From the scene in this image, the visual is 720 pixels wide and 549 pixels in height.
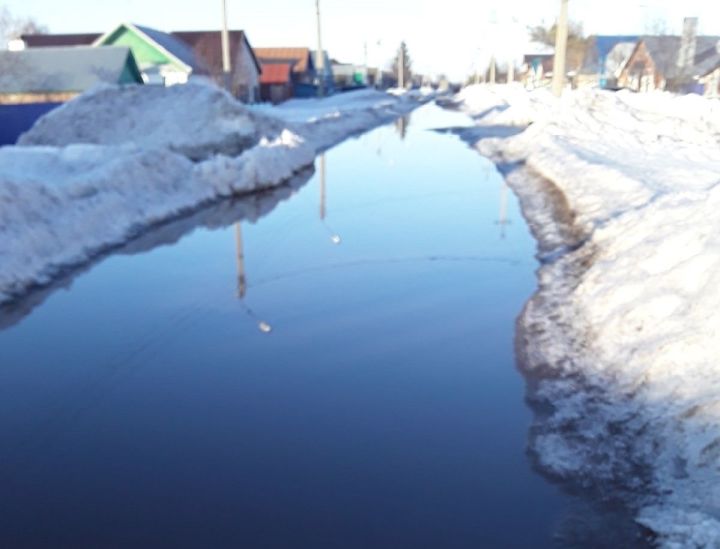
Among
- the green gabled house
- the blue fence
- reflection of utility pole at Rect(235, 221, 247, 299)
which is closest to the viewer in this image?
reflection of utility pole at Rect(235, 221, 247, 299)

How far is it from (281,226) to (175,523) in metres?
9.09

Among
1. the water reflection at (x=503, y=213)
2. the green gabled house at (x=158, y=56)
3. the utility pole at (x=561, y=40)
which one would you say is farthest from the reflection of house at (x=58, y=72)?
the water reflection at (x=503, y=213)

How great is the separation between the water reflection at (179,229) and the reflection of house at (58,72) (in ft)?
77.3

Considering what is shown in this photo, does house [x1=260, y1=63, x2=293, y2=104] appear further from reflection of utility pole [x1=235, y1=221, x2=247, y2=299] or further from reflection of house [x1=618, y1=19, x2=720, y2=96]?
reflection of utility pole [x1=235, y1=221, x2=247, y2=299]

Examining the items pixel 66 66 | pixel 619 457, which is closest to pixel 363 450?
pixel 619 457

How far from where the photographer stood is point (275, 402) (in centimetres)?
578

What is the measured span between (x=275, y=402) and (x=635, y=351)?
10.0 ft

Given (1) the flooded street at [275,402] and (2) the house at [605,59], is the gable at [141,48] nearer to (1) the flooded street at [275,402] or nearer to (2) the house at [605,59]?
(1) the flooded street at [275,402]

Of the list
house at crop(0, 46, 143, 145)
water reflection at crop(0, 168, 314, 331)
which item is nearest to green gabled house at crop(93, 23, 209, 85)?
house at crop(0, 46, 143, 145)

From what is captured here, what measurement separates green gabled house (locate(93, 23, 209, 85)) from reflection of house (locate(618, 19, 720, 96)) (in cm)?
3833

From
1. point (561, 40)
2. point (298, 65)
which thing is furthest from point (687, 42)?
point (298, 65)

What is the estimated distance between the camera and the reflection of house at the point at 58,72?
3803 cm

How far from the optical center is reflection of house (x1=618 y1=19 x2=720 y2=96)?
56.8 metres

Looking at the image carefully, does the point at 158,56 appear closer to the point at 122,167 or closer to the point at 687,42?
the point at 122,167
